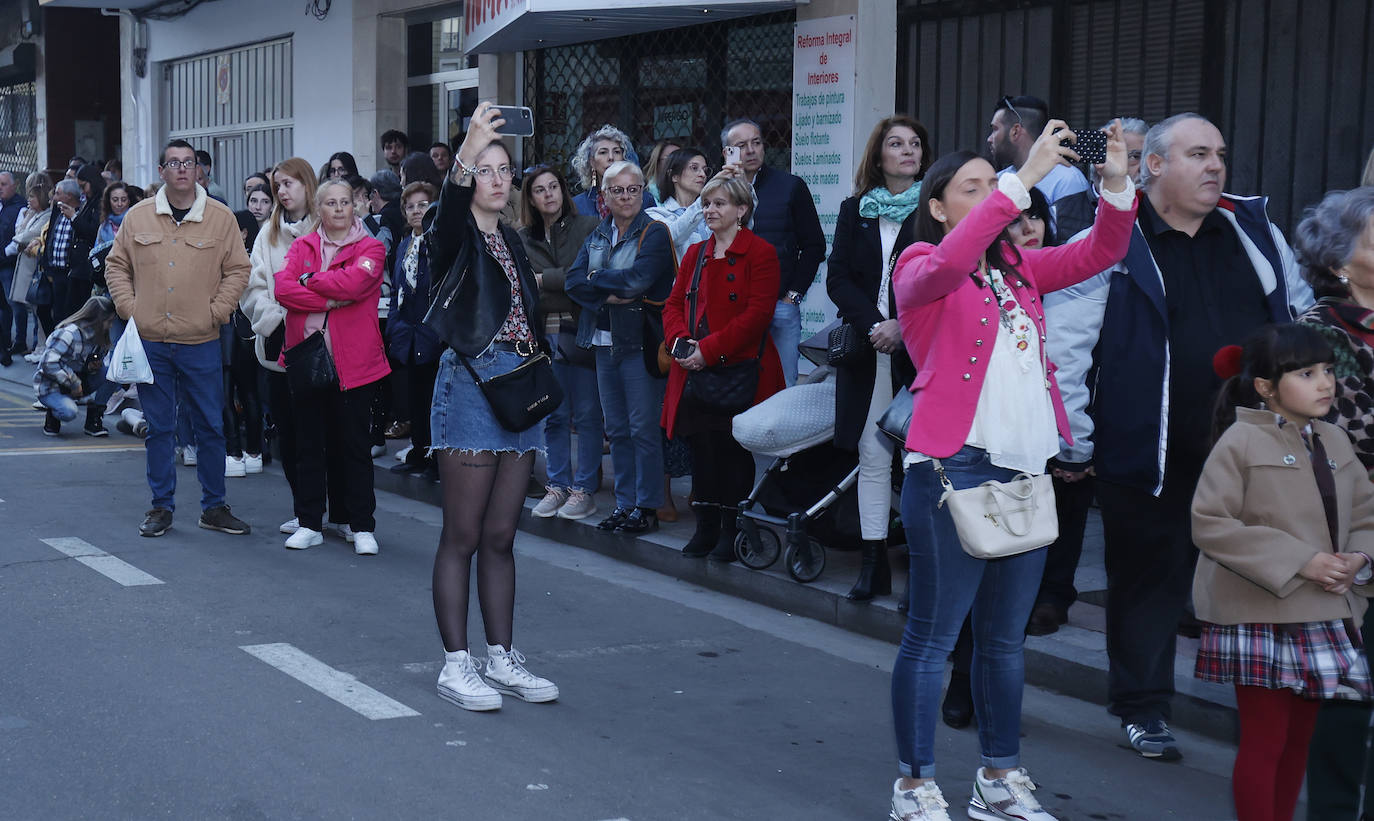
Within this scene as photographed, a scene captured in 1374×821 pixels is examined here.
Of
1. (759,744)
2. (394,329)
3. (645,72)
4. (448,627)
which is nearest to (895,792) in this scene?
(759,744)

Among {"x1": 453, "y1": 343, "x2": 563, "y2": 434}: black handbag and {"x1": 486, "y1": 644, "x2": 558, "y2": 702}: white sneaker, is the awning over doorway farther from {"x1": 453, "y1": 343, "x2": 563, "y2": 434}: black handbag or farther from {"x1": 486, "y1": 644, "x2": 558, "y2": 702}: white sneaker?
{"x1": 486, "y1": 644, "x2": 558, "y2": 702}: white sneaker

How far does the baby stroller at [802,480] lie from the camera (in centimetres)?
700

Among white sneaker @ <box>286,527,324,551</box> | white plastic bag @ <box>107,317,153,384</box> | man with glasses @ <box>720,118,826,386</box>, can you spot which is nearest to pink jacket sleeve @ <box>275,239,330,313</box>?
white plastic bag @ <box>107,317,153,384</box>

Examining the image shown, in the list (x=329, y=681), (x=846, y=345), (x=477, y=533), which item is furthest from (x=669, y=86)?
(x=329, y=681)

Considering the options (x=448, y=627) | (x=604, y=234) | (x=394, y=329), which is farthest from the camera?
(x=394, y=329)

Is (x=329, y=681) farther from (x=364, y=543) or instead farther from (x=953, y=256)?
(x=953, y=256)

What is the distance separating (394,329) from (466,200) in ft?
15.4

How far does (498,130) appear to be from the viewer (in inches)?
205

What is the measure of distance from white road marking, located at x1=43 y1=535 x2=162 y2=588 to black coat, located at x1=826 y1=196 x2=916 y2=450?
3.31 m

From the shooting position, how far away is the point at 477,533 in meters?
5.54

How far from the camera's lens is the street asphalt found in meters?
4.57

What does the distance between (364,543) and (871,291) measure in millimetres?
3197

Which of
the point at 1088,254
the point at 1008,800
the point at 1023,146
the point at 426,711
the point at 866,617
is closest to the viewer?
the point at 1008,800

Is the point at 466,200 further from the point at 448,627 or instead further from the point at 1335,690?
the point at 1335,690
